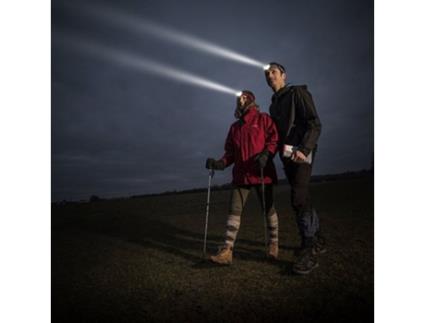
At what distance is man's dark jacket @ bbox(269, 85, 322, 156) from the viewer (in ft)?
10.0

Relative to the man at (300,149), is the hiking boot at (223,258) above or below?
below

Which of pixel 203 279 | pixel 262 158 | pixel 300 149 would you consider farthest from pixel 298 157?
pixel 203 279

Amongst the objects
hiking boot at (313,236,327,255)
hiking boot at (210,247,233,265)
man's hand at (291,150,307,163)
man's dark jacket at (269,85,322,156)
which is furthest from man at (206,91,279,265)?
hiking boot at (313,236,327,255)

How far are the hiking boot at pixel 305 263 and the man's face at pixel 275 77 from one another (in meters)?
1.67

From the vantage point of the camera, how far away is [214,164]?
369 centimetres

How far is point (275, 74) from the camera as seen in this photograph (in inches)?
131

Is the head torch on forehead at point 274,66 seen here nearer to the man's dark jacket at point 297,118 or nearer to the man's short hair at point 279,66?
the man's short hair at point 279,66

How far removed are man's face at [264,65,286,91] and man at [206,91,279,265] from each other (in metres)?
0.32

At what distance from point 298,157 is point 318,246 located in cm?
113

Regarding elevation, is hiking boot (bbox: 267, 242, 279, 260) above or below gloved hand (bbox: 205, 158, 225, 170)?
below

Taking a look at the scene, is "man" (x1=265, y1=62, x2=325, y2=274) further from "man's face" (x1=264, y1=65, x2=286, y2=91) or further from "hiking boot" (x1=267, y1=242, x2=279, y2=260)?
"hiking boot" (x1=267, y1=242, x2=279, y2=260)

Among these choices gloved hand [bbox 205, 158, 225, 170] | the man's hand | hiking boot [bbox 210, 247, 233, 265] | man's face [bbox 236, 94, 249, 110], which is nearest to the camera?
the man's hand

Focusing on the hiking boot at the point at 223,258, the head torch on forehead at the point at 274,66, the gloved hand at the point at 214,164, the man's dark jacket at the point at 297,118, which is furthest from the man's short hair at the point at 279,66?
the hiking boot at the point at 223,258

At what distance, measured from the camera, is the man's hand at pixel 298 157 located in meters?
3.01
